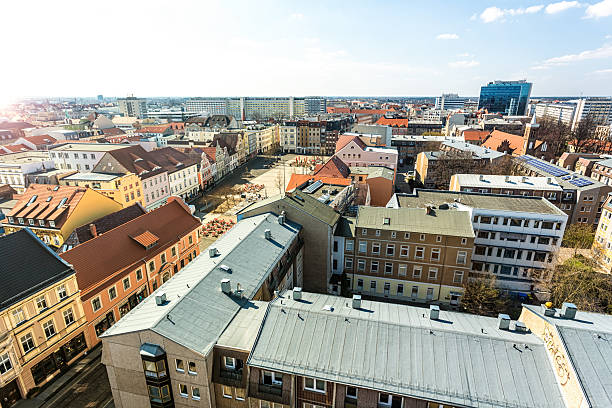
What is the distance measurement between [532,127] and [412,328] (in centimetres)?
10731

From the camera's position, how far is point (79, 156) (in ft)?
273

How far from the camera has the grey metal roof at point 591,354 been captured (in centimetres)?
1930

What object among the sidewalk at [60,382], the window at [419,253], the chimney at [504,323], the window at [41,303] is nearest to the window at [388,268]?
the window at [419,253]

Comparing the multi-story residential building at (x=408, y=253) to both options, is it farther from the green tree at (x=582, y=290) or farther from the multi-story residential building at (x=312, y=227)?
the green tree at (x=582, y=290)

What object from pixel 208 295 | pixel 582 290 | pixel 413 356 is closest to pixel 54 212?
pixel 208 295

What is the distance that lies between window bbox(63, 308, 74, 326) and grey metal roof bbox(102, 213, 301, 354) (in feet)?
40.6

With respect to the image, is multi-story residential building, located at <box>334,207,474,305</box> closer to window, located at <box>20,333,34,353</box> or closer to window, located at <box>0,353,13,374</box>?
window, located at <box>20,333,34,353</box>

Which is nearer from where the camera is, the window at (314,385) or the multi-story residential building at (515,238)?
the window at (314,385)

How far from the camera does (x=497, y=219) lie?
5000cm

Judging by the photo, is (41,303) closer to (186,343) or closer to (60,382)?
(60,382)

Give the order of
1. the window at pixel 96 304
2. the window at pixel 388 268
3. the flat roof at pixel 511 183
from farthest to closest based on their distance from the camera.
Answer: the flat roof at pixel 511 183
the window at pixel 388 268
the window at pixel 96 304

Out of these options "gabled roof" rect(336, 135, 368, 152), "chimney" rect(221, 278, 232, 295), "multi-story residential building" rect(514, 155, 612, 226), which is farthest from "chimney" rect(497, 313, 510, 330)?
"gabled roof" rect(336, 135, 368, 152)

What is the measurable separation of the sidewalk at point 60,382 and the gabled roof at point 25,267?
984 centimetres

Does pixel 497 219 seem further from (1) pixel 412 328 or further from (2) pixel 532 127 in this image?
(2) pixel 532 127
